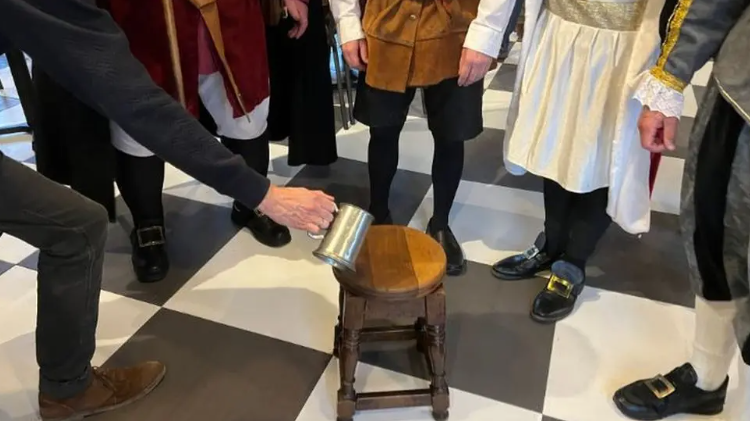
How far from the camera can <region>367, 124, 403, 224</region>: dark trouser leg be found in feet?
6.07

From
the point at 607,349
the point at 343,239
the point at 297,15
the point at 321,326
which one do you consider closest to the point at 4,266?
Result: the point at 321,326

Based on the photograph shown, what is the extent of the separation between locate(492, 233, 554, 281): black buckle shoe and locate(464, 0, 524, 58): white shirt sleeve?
58cm

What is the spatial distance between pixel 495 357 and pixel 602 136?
555 mm

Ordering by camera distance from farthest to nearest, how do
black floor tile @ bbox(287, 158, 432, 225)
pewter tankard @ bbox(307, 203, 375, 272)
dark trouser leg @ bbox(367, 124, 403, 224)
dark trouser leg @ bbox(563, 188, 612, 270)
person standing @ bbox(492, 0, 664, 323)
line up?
black floor tile @ bbox(287, 158, 432, 225) → dark trouser leg @ bbox(367, 124, 403, 224) → dark trouser leg @ bbox(563, 188, 612, 270) → person standing @ bbox(492, 0, 664, 323) → pewter tankard @ bbox(307, 203, 375, 272)

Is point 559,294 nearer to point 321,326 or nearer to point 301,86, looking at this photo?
point 321,326

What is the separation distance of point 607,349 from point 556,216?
353 millimetres

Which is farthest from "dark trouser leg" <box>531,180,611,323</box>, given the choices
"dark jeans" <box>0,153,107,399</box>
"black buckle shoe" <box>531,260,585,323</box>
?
"dark jeans" <box>0,153,107,399</box>

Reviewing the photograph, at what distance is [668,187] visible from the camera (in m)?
2.31

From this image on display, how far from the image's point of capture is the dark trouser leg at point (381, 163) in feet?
6.07

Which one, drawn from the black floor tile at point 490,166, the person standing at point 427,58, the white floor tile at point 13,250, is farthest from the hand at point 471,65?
the white floor tile at point 13,250

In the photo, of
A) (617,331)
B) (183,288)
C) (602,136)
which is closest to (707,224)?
(602,136)

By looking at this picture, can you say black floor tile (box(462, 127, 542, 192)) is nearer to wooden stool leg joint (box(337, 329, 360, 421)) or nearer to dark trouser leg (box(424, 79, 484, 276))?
dark trouser leg (box(424, 79, 484, 276))

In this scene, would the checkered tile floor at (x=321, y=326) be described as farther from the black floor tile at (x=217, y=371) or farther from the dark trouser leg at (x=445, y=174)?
the dark trouser leg at (x=445, y=174)

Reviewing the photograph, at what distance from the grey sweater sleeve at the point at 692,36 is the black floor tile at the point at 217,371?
0.94m
